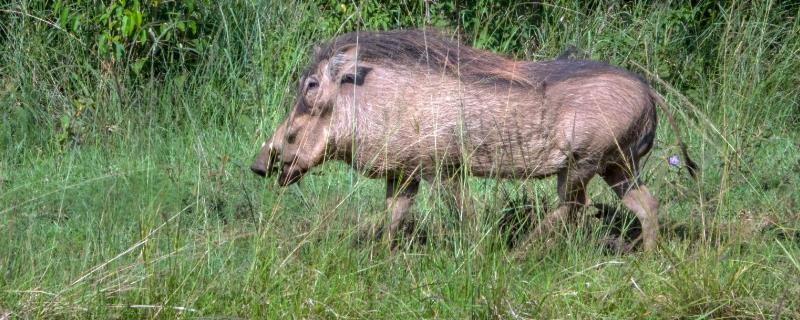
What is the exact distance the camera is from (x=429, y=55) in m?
5.09

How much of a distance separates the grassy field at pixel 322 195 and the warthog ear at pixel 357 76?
461 mm

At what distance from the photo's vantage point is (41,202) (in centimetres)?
506

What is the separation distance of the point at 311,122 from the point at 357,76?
29 centimetres

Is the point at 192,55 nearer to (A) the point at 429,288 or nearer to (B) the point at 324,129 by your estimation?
(B) the point at 324,129

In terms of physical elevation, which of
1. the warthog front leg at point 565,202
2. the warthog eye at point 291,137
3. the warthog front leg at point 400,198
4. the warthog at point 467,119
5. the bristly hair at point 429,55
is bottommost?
the warthog front leg at point 400,198

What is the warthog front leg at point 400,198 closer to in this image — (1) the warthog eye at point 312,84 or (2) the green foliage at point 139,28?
(1) the warthog eye at point 312,84

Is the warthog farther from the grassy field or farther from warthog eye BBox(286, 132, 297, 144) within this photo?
the grassy field

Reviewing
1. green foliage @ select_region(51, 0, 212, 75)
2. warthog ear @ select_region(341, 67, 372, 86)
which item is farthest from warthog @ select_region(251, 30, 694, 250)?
green foliage @ select_region(51, 0, 212, 75)

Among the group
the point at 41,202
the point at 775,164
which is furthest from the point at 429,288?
the point at 775,164

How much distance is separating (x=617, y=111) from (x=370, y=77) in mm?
973

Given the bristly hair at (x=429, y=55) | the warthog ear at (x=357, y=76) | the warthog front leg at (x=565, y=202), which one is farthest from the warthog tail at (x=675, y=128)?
the warthog ear at (x=357, y=76)

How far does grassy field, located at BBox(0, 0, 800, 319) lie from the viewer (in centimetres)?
387

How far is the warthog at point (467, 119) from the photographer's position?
484 cm

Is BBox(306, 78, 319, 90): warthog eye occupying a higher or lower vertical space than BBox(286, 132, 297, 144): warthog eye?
higher
